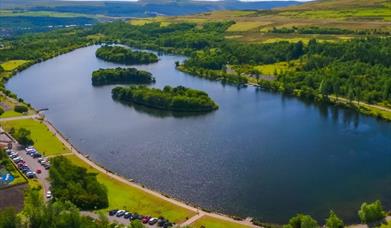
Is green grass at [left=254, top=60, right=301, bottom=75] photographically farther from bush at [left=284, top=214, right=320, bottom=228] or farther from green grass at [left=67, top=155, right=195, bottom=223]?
bush at [left=284, top=214, right=320, bottom=228]

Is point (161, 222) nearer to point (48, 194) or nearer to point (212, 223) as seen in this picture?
point (212, 223)

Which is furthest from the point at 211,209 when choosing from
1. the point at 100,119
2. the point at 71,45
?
the point at 71,45

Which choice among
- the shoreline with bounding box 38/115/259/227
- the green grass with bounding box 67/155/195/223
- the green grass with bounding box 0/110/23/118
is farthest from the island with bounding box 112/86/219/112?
the green grass with bounding box 67/155/195/223

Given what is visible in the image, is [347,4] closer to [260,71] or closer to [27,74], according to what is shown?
[260,71]

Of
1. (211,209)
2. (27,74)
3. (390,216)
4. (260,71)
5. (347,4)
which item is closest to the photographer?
(390,216)

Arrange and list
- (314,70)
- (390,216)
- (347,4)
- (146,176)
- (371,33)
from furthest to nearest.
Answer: (347,4), (371,33), (314,70), (146,176), (390,216)

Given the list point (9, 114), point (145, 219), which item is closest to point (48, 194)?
point (145, 219)
